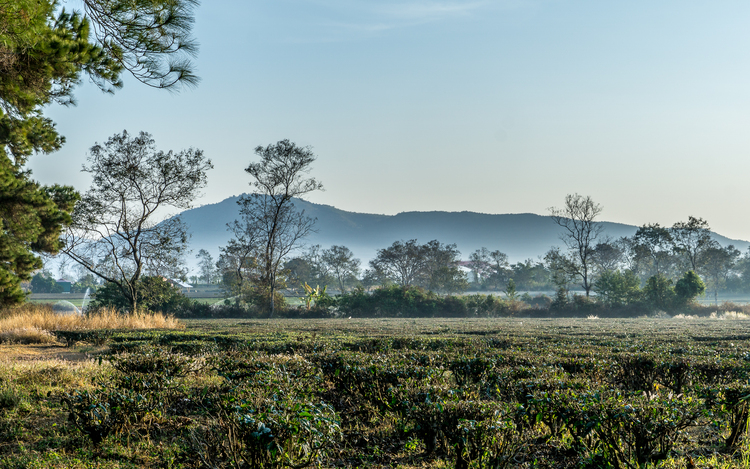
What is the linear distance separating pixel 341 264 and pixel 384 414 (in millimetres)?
69718

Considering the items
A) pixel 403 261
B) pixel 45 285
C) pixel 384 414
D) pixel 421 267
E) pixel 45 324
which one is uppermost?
pixel 403 261

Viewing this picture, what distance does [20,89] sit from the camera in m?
7.18

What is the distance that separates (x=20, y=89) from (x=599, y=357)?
984 cm

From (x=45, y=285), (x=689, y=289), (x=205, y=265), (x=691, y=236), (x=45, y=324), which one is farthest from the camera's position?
(x=205, y=265)

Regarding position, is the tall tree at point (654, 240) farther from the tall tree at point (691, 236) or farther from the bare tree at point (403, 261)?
the bare tree at point (403, 261)

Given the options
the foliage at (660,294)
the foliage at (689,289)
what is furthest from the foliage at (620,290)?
the foliage at (689,289)

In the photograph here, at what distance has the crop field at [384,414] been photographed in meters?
2.87

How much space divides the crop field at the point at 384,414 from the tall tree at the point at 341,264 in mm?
67494

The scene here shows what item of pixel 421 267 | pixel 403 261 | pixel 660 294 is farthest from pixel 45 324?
pixel 421 267

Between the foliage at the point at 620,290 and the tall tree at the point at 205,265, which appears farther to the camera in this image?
the tall tree at the point at 205,265

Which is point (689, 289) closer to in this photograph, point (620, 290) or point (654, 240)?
point (620, 290)

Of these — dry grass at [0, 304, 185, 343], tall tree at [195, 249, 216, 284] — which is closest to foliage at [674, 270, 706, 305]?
dry grass at [0, 304, 185, 343]

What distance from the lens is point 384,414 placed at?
440 cm

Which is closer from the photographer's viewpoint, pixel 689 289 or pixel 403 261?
pixel 689 289
